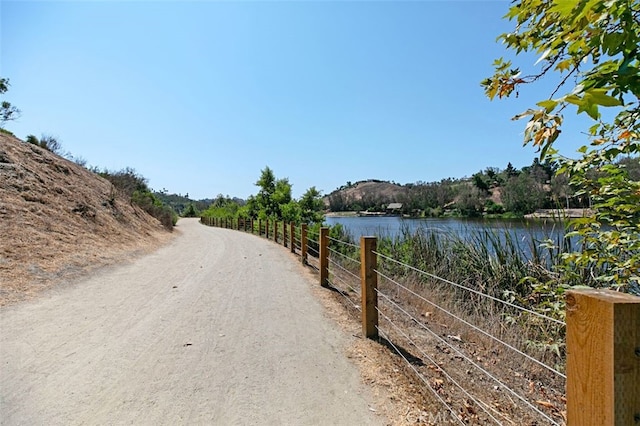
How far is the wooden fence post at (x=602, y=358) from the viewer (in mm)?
1098

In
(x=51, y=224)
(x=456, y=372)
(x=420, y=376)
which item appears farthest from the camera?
(x=51, y=224)

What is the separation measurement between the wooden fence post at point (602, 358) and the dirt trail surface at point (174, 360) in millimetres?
1640

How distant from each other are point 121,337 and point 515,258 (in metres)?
5.91

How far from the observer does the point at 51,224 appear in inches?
348

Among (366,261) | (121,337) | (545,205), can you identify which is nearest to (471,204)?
(545,205)

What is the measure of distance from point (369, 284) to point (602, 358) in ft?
8.97

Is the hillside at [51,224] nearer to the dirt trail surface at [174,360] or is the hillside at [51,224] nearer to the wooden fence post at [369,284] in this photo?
the dirt trail surface at [174,360]

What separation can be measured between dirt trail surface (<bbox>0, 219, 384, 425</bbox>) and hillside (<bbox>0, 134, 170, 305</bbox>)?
87cm

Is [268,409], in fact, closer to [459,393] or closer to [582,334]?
[459,393]

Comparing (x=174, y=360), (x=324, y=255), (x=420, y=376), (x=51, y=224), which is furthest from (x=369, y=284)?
(x=51, y=224)

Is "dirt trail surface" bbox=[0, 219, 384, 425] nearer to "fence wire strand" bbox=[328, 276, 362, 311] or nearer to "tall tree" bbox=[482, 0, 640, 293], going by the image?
"fence wire strand" bbox=[328, 276, 362, 311]

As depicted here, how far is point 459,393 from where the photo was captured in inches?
114

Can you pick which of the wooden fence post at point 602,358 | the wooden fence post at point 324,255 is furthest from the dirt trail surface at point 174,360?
the wooden fence post at point 602,358

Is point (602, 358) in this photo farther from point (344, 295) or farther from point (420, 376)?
point (344, 295)
